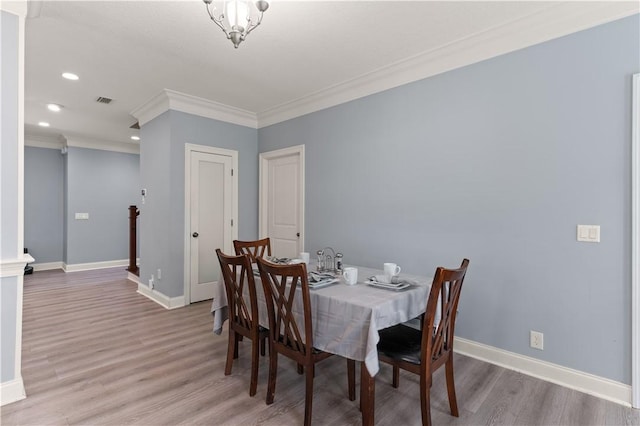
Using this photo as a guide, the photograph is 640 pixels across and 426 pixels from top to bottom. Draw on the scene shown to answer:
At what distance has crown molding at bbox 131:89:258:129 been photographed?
4.11 m

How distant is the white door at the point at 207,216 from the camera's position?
4379 mm

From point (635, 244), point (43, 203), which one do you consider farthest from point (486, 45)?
point (43, 203)

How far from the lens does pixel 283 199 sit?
4695mm

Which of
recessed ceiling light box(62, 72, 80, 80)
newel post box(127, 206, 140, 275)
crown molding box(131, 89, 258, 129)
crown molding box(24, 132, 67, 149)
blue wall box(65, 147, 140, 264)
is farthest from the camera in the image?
blue wall box(65, 147, 140, 264)

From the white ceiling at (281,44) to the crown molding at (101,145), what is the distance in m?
2.36

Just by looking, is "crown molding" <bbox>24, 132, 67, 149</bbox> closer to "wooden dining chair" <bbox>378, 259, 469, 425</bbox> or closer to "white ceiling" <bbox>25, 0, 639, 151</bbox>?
"white ceiling" <bbox>25, 0, 639, 151</bbox>

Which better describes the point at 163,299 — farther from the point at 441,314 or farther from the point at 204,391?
the point at 441,314

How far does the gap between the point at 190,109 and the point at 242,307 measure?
3036 mm

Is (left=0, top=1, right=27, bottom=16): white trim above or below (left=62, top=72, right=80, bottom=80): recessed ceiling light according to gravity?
below

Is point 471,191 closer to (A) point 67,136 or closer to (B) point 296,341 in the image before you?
(B) point 296,341

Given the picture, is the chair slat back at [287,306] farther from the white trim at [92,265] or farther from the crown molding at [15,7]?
the white trim at [92,265]

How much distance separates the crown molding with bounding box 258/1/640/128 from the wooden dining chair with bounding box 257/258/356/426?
A: 235cm

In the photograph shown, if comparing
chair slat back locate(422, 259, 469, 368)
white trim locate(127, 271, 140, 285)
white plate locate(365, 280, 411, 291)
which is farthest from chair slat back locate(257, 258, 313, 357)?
white trim locate(127, 271, 140, 285)

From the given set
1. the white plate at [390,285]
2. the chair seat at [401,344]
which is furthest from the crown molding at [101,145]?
the chair seat at [401,344]
